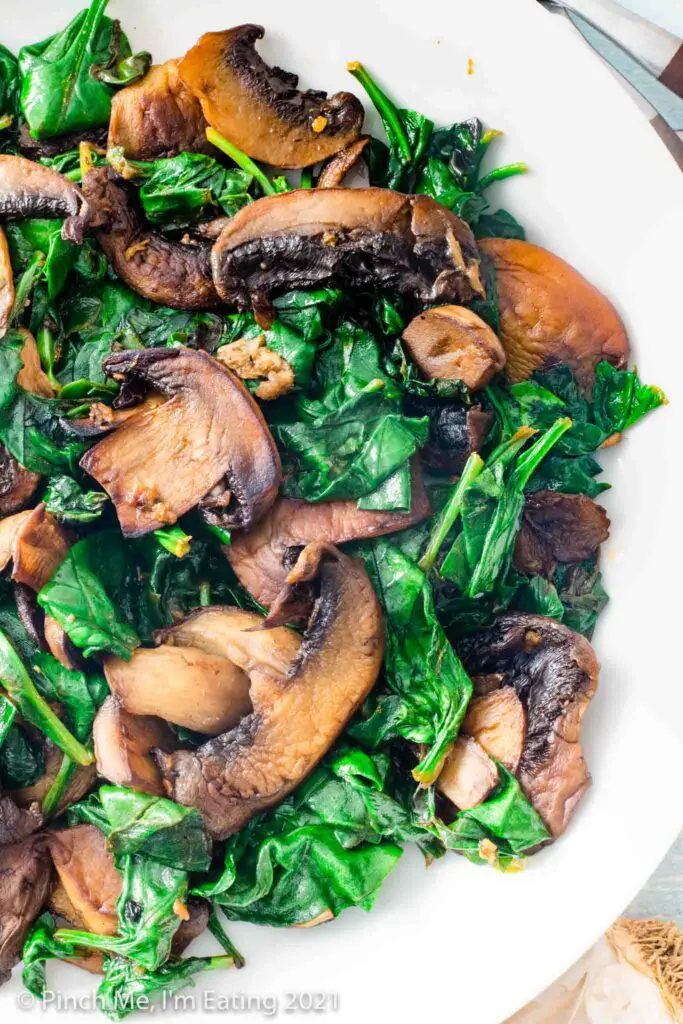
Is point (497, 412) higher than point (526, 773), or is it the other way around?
point (497, 412)

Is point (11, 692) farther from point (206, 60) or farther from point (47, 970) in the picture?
point (206, 60)

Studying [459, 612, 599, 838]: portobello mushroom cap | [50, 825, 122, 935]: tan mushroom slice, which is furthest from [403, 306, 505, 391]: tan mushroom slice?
[50, 825, 122, 935]: tan mushroom slice

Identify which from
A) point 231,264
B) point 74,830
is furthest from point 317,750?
point 231,264

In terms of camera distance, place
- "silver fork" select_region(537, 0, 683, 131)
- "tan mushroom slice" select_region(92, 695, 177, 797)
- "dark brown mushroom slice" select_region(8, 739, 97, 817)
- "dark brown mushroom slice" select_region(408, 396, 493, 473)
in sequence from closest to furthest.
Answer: "tan mushroom slice" select_region(92, 695, 177, 797)
"dark brown mushroom slice" select_region(408, 396, 493, 473)
"dark brown mushroom slice" select_region(8, 739, 97, 817)
"silver fork" select_region(537, 0, 683, 131)

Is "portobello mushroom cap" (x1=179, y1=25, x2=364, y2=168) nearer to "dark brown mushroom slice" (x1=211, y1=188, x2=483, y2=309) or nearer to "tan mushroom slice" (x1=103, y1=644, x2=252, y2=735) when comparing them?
"dark brown mushroom slice" (x1=211, y1=188, x2=483, y2=309)

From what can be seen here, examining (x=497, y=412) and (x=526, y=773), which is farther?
(x=497, y=412)

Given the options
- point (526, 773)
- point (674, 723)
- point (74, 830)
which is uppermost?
point (674, 723)

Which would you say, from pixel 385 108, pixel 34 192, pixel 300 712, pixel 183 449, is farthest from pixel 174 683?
pixel 385 108

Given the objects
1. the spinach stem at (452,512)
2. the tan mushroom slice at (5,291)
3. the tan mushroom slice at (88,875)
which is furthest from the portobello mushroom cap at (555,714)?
the tan mushroom slice at (5,291)
